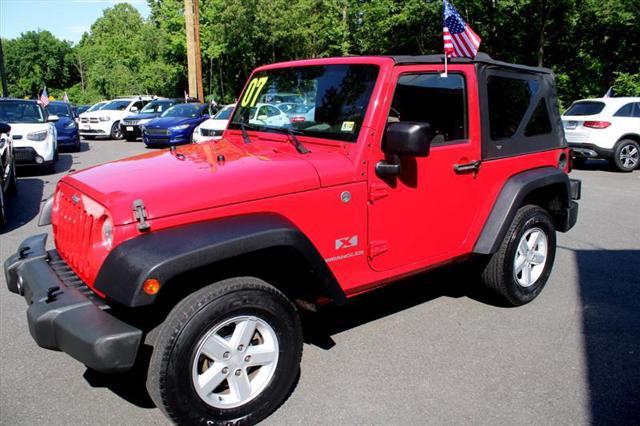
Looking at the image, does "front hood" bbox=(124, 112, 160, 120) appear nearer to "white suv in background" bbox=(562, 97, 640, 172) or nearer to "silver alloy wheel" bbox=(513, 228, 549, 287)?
"white suv in background" bbox=(562, 97, 640, 172)

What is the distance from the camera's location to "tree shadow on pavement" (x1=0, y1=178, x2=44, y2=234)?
7672 mm

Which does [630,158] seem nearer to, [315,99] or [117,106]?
[315,99]

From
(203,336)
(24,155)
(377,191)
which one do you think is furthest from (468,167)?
(24,155)

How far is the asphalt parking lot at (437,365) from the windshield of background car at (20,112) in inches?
339

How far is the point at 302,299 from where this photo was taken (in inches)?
128

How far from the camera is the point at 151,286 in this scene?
243 cm

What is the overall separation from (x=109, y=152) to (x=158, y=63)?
1121 inches

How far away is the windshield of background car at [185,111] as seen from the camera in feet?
57.6

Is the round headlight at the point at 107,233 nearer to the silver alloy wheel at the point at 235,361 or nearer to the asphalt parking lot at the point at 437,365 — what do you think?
the silver alloy wheel at the point at 235,361

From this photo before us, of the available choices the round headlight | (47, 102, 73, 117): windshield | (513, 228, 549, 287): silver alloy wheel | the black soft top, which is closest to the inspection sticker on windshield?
the black soft top

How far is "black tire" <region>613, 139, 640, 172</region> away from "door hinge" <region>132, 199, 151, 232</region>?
12163mm

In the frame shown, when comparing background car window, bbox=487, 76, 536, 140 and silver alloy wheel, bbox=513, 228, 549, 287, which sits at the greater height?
background car window, bbox=487, 76, 536, 140

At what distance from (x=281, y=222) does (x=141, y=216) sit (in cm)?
72

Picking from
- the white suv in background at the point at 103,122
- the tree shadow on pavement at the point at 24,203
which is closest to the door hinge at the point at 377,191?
the tree shadow on pavement at the point at 24,203
